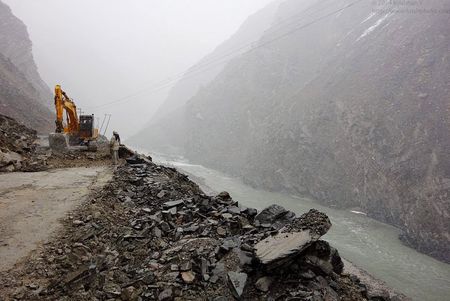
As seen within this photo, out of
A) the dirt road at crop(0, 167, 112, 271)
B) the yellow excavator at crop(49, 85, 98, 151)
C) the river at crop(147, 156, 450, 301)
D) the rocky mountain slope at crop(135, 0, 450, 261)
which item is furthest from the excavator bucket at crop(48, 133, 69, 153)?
the rocky mountain slope at crop(135, 0, 450, 261)

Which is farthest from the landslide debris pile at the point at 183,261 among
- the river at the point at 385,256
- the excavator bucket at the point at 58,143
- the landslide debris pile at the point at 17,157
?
the river at the point at 385,256

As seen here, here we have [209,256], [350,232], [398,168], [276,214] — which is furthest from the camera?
[398,168]

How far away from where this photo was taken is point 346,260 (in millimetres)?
20766

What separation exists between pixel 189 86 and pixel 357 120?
326ft

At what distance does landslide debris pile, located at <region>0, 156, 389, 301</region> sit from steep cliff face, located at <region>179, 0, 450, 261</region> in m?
24.1

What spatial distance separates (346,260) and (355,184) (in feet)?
50.6

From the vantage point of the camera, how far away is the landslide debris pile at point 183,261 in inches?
178

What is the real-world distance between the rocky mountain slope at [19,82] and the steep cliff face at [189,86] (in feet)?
104

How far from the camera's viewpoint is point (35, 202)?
6.95 m

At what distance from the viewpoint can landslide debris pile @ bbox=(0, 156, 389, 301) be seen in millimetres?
4531

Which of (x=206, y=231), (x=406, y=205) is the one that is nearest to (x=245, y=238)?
(x=206, y=231)

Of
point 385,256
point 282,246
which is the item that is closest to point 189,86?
point 385,256

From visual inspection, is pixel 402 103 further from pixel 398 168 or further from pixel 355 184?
pixel 355 184

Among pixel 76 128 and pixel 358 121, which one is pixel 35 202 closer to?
pixel 76 128
